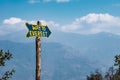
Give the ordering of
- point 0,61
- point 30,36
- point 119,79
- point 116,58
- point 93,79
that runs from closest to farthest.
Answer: point 30,36 < point 0,61 < point 116,58 < point 119,79 < point 93,79

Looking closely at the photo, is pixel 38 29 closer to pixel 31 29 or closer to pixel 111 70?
pixel 31 29

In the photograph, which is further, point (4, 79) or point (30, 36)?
point (4, 79)

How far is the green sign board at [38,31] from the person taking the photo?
17953mm

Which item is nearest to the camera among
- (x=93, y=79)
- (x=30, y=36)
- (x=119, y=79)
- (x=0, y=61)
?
(x=30, y=36)

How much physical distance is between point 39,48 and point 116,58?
53.3 meters

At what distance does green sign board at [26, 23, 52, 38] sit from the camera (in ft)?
58.9

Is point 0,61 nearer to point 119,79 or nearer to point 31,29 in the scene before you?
point 31,29

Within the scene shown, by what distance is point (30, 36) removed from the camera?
17.9 metres

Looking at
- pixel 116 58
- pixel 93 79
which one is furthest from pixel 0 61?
pixel 93 79

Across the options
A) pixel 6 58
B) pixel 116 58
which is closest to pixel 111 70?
pixel 116 58

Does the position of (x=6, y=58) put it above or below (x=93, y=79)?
below

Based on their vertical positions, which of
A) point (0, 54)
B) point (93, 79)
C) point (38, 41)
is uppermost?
point (93, 79)

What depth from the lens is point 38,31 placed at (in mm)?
18250

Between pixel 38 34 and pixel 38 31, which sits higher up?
pixel 38 31
